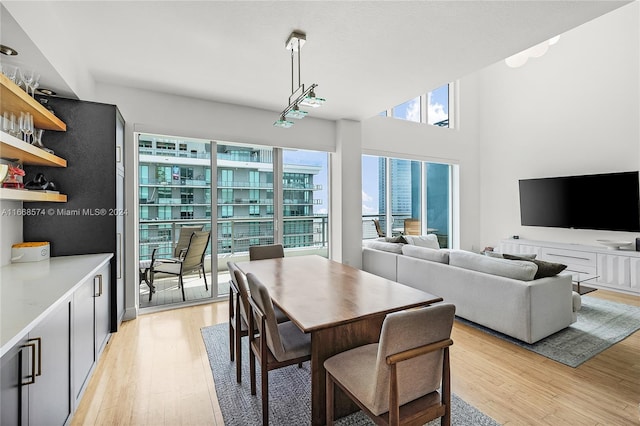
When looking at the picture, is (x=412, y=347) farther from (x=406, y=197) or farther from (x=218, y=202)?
(x=406, y=197)

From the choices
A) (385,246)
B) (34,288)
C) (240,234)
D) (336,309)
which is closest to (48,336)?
(34,288)

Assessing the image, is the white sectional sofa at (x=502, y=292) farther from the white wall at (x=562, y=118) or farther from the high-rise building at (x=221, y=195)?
the white wall at (x=562, y=118)

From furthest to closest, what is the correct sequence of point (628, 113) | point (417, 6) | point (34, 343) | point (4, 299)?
point (628, 113) → point (417, 6) → point (4, 299) → point (34, 343)

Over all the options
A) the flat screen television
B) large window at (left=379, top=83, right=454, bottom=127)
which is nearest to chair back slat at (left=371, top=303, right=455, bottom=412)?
the flat screen television

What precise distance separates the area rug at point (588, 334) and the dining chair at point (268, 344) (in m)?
2.16

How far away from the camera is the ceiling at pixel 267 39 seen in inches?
79.6

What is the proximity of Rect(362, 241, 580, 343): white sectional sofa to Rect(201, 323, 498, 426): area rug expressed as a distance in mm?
1138

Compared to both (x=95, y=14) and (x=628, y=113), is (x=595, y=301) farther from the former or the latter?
(x=95, y=14)

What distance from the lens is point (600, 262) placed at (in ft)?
14.3

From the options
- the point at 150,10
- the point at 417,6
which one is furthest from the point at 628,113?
the point at 150,10

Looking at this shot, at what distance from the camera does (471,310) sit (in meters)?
3.07

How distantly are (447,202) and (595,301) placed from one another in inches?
122

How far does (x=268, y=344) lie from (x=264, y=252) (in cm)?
162

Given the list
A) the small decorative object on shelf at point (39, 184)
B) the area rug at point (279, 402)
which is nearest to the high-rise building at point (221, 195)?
the small decorative object on shelf at point (39, 184)
